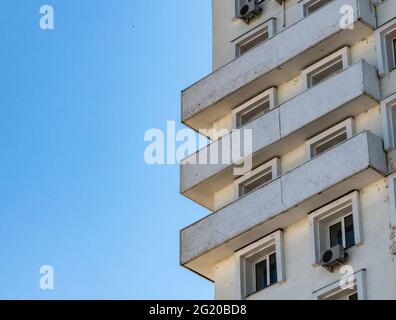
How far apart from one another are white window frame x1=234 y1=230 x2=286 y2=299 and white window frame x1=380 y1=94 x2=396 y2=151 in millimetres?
3816

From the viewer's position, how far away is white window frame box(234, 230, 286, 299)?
1869 inches

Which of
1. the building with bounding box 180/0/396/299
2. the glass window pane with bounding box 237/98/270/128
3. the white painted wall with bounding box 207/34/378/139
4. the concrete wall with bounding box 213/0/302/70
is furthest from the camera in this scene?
the concrete wall with bounding box 213/0/302/70

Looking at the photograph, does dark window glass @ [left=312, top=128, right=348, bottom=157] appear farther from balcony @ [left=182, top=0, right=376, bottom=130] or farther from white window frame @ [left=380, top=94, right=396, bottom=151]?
balcony @ [left=182, top=0, right=376, bottom=130]

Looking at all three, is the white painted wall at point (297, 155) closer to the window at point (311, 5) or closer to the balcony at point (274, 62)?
the balcony at point (274, 62)

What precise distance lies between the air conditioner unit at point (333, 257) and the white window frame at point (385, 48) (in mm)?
5230

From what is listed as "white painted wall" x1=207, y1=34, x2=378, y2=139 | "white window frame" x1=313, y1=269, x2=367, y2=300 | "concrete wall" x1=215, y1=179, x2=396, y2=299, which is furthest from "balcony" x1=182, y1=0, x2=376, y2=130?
"white window frame" x1=313, y1=269, x2=367, y2=300

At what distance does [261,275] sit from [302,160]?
3284 millimetres

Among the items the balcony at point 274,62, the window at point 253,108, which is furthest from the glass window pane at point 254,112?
the balcony at point 274,62

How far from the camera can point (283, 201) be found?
4750 cm

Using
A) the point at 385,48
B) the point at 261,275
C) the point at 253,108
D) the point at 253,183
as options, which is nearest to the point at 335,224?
the point at 261,275

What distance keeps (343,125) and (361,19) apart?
117 inches

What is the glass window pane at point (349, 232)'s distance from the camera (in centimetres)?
4603
